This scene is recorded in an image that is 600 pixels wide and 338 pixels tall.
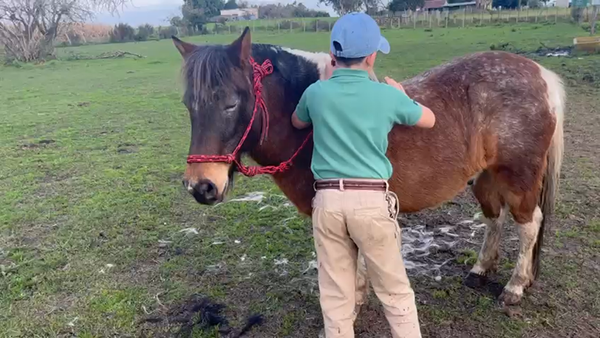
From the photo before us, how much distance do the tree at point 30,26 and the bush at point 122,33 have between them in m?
12.4

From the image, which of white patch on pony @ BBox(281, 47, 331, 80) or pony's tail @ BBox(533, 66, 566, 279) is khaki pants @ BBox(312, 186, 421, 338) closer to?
white patch on pony @ BBox(281, 47, 331, 80)

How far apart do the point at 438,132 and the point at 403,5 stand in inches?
2104

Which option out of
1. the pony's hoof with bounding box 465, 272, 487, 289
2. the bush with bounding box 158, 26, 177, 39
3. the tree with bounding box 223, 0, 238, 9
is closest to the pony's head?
the pony's hoof with bounding box 465, 272, 487, 289

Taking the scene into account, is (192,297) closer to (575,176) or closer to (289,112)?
(289,112)

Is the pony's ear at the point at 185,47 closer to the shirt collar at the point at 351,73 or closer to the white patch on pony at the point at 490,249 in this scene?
the shirt collar at the point at 351,73

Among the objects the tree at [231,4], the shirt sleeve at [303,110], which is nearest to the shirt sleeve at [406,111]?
the shirt sleeve at [303,110]

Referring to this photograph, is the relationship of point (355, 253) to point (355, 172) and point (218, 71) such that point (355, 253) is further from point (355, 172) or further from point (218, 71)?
point (218, 71)

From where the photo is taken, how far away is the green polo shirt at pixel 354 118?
2.22m

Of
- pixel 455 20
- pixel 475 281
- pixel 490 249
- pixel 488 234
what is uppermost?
pixel 455 20

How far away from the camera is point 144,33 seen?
147 feet

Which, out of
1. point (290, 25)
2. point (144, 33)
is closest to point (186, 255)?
point (290, 25)

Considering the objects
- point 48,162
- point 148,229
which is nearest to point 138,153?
point 48,162

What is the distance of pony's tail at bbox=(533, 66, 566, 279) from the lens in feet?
10.4

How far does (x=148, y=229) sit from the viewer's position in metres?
4.88
